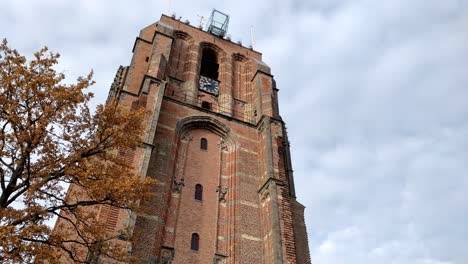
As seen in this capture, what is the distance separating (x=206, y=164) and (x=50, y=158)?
8631 millimetres

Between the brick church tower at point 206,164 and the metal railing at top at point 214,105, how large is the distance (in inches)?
2.0

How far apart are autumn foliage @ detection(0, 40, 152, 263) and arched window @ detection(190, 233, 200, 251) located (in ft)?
17.4

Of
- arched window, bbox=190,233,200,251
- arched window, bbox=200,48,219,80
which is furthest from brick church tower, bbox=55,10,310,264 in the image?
arched window, bbox=200,48,219,80

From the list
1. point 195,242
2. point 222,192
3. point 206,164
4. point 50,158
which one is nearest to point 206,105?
point 206,164

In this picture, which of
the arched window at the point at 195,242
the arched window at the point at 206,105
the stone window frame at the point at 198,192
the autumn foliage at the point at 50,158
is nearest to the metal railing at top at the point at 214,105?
the arched window at the point at 206,105

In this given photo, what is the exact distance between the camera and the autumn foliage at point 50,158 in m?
7.19

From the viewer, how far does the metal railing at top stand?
18562 millimetres

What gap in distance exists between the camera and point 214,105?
19.3 metres

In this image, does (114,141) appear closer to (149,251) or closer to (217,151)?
(149,251)

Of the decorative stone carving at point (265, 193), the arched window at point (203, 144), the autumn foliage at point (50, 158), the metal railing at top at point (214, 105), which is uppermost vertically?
the metal railing at top at point (214, 105)

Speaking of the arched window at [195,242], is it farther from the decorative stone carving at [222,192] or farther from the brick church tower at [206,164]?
the decorative stone carving at [222,192]

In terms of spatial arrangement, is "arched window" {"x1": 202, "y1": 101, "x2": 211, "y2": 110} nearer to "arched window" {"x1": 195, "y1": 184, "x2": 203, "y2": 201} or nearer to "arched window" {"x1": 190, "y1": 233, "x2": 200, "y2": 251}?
"arched window" {"x1": 195, "y1": 184, "x2": 203, "y2": 201}

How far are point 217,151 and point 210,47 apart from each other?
29.3 feet

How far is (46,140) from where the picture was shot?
7.92 metres
